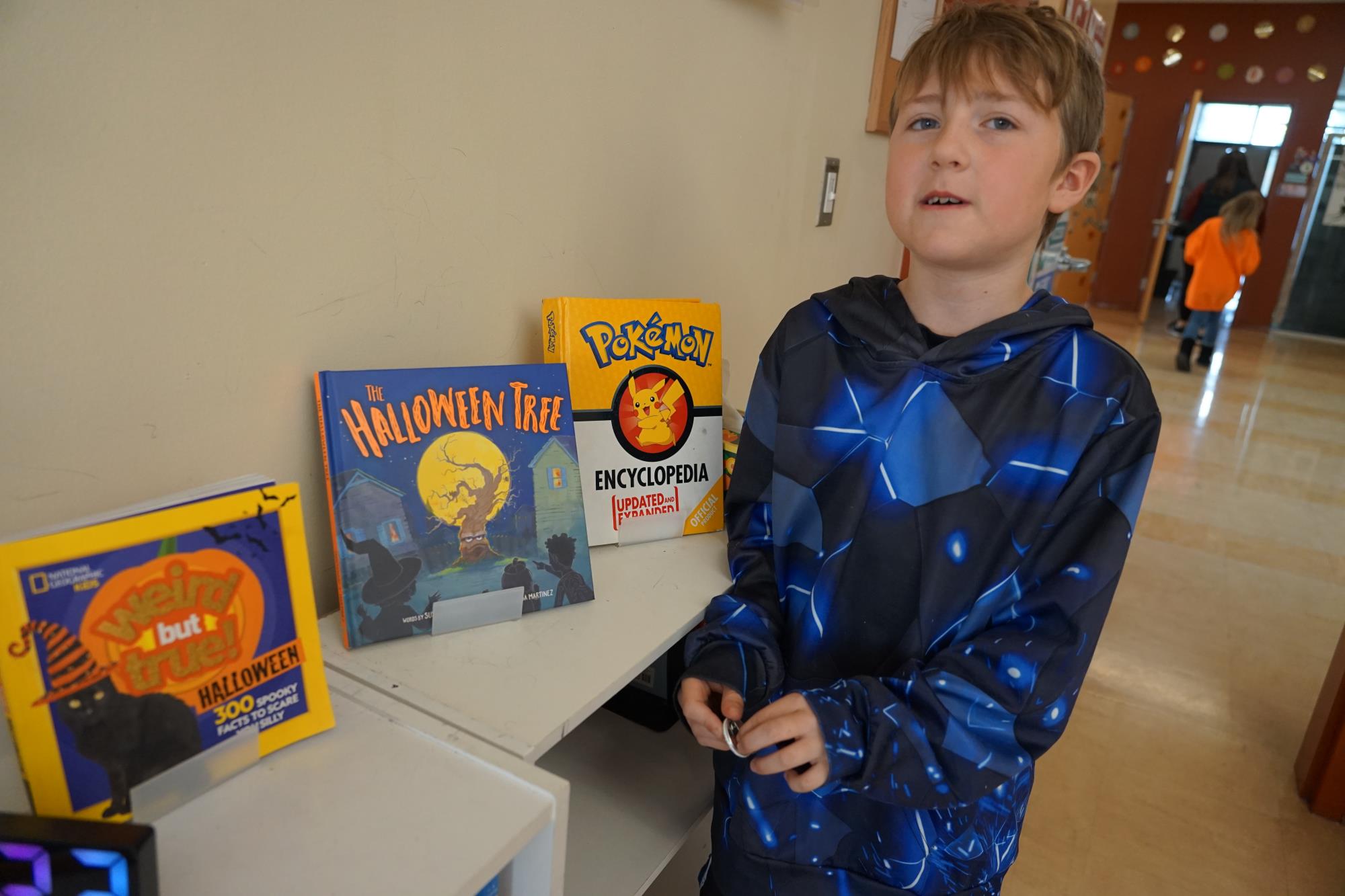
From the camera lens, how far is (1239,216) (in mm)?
6090

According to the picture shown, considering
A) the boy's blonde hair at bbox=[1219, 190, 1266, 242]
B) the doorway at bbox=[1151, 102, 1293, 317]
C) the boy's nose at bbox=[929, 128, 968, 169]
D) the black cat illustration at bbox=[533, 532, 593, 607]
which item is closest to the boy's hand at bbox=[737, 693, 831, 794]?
the black cat illustration at bbox=[533, 532, 593, 607]

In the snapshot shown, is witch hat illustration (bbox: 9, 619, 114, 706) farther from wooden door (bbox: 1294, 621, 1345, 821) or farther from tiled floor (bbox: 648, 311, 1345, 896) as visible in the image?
wooden door (bbox: 1294, 621, 1345, 821)

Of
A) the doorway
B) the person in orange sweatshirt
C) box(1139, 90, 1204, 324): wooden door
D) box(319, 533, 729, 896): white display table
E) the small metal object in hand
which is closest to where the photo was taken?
box(319, 533, 729, 896): white display table

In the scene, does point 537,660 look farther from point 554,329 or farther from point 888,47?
point 888,47

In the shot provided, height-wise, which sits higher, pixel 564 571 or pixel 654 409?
pixel 654 409

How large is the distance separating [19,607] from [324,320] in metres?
0.41

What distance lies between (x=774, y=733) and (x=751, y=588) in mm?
211

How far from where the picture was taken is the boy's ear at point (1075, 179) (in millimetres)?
940

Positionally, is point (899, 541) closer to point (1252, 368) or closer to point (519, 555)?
point (519, 555)

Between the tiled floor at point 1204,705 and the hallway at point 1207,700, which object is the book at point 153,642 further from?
the hallway at point 1207,700

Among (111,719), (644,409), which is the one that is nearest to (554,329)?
(644,409)

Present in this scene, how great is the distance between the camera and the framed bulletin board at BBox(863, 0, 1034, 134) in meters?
1.80

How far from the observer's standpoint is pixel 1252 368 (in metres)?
6.29

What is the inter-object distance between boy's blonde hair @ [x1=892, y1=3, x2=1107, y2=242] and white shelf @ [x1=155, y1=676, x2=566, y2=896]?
84 centimetres
